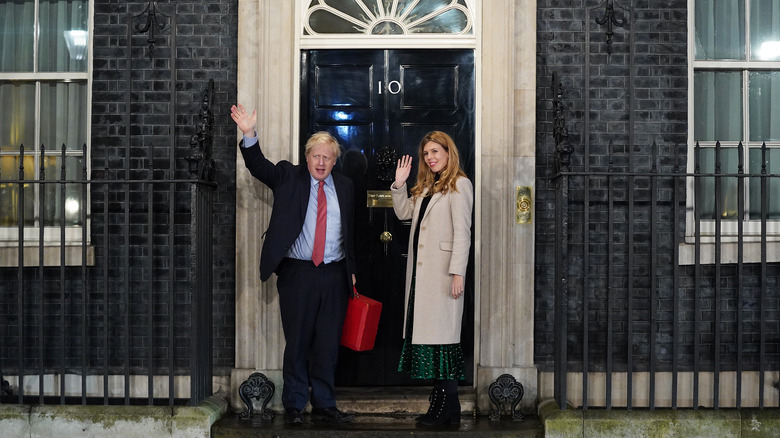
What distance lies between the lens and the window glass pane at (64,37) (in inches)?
268

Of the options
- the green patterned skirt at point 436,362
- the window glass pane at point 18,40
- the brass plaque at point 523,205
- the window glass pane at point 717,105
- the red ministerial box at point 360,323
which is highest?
the window glass pane at point 18,40

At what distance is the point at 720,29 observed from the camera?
6.79 m

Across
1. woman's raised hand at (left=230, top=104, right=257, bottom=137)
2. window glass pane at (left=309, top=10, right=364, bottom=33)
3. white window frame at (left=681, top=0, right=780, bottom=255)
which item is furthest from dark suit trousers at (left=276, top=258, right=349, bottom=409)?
white window frame at (left=681, top=0, right=780, bottom=255)

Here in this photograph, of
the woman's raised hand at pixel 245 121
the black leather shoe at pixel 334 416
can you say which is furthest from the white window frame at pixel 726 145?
the woman's raised hand at pixel 245 121

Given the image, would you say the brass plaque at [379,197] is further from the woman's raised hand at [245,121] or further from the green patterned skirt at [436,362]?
the green patterned skirt at [436,362]

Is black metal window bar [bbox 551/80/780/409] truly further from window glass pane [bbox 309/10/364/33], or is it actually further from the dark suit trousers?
window glass pane [bbox 309/10/364/33]

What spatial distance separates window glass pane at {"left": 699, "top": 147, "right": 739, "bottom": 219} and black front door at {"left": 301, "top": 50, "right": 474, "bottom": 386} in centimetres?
180

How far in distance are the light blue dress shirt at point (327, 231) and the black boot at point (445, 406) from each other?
115 cm

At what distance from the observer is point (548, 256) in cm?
659

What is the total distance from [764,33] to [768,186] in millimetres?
1188

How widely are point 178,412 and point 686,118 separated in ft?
13.9

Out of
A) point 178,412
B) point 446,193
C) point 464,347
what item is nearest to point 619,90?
point 446,193

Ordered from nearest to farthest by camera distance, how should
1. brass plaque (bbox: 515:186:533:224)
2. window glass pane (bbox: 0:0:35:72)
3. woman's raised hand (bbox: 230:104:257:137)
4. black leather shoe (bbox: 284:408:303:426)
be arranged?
woman's raised hand (bbox: 230:104:257:137)
black leather shoe (bbox: 284:408:303:426)
brass plaque (bbox: 515:186:533:224)
window glass pane (bbox: 0:0:35:72)

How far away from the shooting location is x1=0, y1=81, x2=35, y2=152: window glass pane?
22.5 feet
